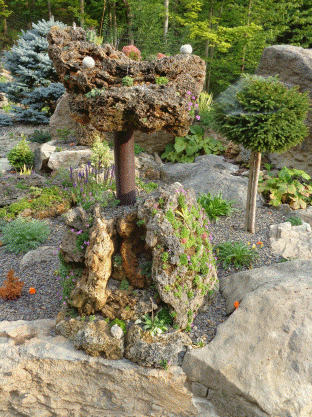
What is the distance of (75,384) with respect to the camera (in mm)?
3660

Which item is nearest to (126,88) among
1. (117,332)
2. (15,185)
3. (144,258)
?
(144,258)

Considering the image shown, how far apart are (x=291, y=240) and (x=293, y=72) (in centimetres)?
489

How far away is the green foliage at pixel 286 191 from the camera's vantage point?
276 inches

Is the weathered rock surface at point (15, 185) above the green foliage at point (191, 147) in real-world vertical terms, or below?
below

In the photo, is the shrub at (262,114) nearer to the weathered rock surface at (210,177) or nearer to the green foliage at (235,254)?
the green foliage at (235,254)

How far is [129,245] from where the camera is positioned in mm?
3891

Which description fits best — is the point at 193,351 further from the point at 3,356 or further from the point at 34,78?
the point at 34,78

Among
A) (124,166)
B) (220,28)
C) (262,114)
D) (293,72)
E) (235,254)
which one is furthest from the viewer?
(220,28)

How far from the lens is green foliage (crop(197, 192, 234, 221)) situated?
20.6 ft

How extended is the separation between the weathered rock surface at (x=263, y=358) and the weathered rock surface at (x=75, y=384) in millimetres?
331

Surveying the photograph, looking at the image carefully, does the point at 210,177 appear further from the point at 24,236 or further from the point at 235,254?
the point at 24,236

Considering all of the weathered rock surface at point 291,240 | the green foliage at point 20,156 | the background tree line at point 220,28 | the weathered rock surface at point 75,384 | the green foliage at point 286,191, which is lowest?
the weathered rock surface at point 75,384

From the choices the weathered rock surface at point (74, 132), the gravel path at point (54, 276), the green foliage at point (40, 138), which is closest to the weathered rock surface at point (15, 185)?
the gravel path at point (54, 276)

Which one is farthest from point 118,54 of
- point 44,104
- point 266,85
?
point 44,104
